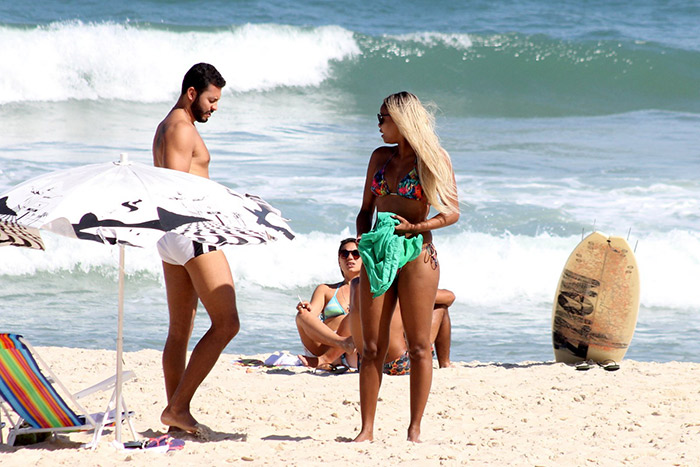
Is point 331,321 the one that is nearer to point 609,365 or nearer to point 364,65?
point 609,365

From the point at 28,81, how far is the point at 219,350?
16.4 meters

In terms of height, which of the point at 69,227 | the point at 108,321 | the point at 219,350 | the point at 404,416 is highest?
the point at 69,227

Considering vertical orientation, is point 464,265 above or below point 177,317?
below

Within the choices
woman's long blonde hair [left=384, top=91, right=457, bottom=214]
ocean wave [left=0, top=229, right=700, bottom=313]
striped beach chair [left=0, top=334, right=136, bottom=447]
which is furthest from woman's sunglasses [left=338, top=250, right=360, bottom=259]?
ocean wave [left=0, top=229, right=700, bottom=313]

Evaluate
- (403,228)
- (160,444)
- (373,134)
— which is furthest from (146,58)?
(403,228)

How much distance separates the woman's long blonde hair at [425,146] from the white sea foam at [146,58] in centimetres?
1574

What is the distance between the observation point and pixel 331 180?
501 inches

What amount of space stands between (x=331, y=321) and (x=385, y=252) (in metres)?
2.31

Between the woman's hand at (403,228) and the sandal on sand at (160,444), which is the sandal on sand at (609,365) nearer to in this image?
the woman's hand at (403,228)

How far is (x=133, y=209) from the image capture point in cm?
347

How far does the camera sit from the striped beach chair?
3.85 m

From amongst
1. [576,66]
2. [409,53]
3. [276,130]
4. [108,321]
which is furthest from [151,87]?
[108,321]

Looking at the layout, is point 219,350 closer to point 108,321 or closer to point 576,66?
point 108,321

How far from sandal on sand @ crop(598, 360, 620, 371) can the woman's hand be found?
254cm
